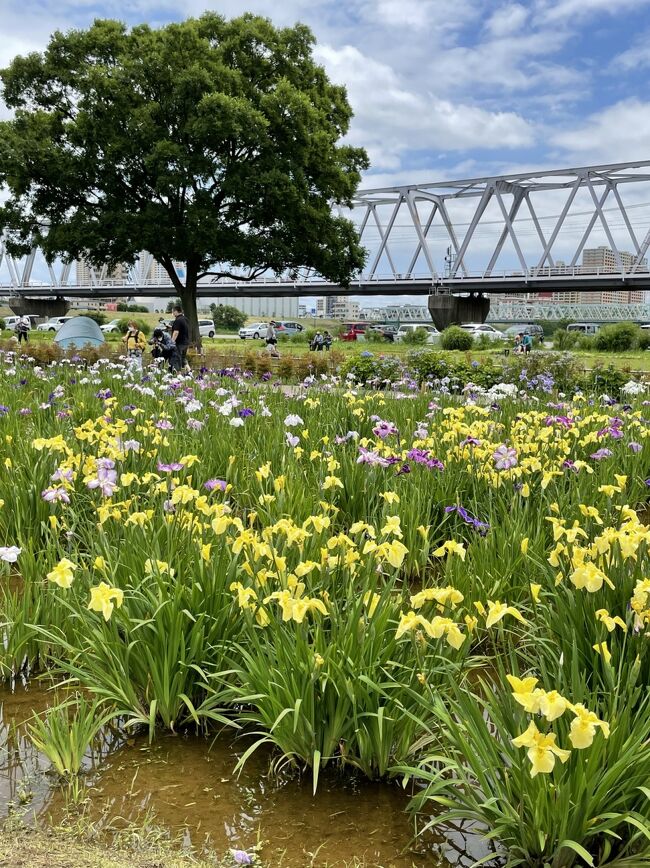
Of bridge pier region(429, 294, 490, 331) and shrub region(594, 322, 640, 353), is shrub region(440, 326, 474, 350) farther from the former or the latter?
bridge pier region(429, 294, 490, 331)

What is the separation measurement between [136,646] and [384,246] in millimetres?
67664

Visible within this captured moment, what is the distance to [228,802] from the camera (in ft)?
7.23

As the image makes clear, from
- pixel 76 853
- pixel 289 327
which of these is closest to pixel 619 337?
pixel 289 327

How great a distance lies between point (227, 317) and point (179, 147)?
6088 centimetres

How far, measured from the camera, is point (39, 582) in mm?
3045

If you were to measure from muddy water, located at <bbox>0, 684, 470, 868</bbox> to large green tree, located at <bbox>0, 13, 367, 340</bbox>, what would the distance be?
23979 millimetres

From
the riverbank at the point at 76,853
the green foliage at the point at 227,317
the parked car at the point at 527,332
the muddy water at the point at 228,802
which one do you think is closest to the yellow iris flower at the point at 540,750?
the muddy water at the point at 228,802

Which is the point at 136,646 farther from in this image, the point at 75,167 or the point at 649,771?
the point at 75,167

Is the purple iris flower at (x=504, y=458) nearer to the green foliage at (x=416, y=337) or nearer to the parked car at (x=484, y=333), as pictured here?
the parked car at (x=484, y=333)

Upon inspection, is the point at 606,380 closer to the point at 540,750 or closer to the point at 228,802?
the point at 228,802

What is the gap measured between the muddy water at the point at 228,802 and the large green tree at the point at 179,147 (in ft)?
78.7

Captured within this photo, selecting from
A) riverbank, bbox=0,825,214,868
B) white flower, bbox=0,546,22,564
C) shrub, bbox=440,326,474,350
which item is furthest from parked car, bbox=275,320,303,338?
riverbank, bbox=0,825,214,868

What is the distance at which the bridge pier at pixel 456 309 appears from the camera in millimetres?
55281

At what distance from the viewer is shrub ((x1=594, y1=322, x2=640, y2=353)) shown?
32.7m
